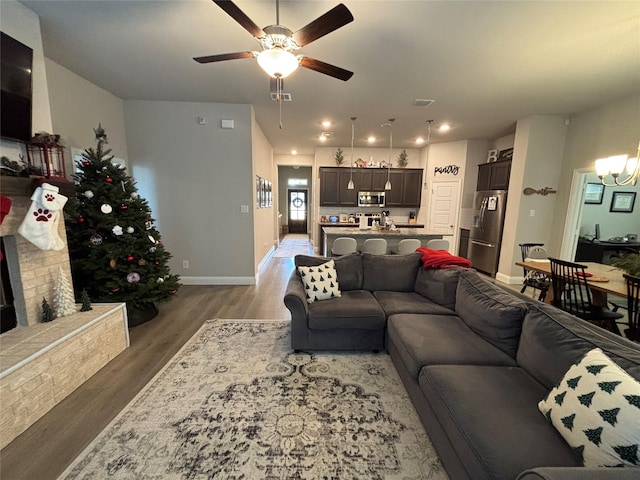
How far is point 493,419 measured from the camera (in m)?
1.17

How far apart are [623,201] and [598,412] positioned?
720 cm

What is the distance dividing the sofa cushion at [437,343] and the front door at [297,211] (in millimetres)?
9526

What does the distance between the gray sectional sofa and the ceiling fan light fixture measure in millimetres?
1811

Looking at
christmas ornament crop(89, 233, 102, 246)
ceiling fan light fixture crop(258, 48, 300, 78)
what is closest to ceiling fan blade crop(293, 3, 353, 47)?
ceiling fan light fixture crop(258, 48, 300, 78)

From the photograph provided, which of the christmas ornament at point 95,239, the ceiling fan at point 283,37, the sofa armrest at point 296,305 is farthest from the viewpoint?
the christmas ornament at point 95,239

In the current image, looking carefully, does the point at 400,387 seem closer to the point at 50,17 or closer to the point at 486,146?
the point at 50,17

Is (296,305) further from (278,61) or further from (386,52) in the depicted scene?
(386,52)

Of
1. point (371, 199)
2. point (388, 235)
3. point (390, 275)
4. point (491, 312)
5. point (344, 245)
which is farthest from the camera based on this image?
point (371, 199)

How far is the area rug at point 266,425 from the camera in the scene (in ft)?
4.53

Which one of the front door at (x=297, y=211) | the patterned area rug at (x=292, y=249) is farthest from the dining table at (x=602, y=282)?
the front door at (x=297, y=211)

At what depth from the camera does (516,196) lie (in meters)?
4.58

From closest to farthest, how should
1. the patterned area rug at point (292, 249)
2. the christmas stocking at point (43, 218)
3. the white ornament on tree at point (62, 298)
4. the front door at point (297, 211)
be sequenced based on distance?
the christmas stocking at point (43, 218)
the white ornament on tree at point (62, 298)
the patterned area rug at point (292, 249)
the front door at point (297, 211)

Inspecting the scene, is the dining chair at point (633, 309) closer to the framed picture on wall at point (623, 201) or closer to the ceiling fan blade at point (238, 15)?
the ceiling fan blade at point (238, 15)

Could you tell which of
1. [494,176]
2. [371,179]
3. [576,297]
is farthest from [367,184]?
[576,297]
